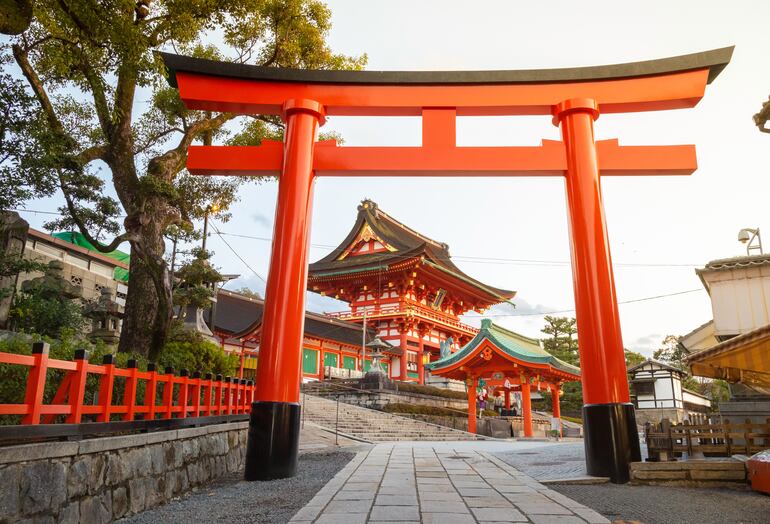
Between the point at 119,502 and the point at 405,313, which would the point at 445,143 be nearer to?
the point at 119,502

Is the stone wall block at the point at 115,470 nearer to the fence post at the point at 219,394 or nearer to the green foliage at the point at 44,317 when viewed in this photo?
the fence post at the point at 219,394

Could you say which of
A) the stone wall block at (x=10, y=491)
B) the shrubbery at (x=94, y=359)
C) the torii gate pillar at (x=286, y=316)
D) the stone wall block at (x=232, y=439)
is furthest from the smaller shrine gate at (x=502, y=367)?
the stone wall block at (x=10, y=491)

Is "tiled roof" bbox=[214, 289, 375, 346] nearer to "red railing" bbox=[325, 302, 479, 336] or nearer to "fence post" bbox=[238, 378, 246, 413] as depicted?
"red railing" bbox=[325, 302, 479, 336]

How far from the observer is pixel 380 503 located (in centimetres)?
398

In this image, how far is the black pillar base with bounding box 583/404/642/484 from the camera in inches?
213

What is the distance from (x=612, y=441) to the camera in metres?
5.49

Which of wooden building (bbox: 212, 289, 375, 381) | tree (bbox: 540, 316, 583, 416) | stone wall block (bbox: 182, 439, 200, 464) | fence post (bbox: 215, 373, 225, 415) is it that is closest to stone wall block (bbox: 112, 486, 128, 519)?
stone wall block (bbox: 182, 439, 200, 464)

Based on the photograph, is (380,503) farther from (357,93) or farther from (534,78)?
(534,78)

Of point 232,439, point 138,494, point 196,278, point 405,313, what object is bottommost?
point 138,494

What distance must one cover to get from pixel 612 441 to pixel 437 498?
2345 millimetres

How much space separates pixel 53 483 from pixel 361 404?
53.3ft

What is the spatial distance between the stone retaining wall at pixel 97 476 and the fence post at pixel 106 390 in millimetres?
244

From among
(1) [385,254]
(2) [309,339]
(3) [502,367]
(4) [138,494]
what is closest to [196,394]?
(4) [138,494]

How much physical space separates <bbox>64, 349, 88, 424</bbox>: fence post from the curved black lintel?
419 centimetres
